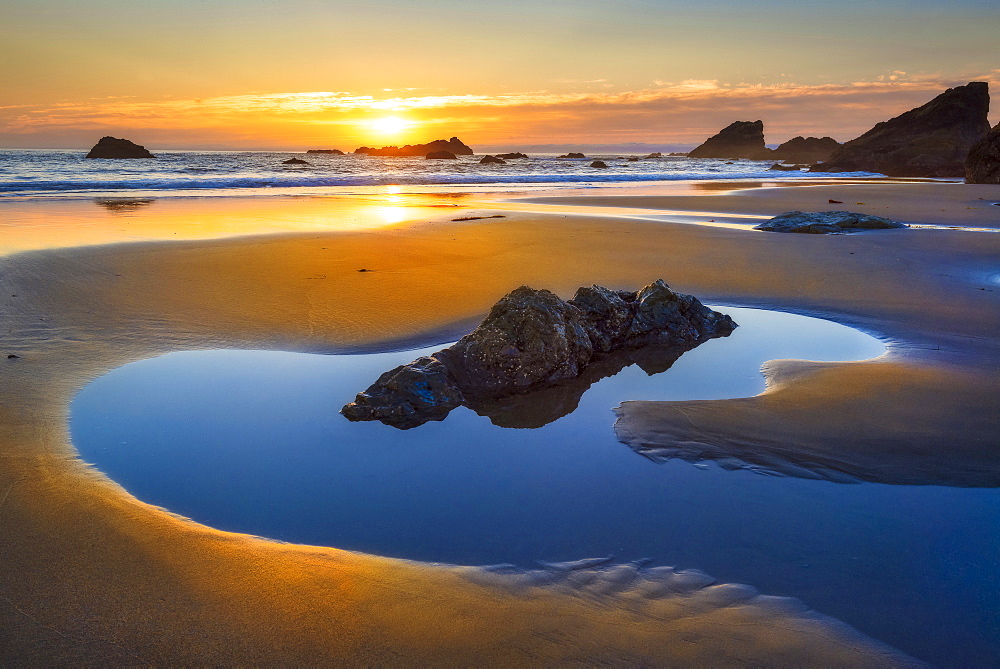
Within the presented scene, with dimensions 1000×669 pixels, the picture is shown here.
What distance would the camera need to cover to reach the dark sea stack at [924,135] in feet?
152

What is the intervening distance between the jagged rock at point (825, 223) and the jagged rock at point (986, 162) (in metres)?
20.9

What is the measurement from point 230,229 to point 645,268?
25.2ft

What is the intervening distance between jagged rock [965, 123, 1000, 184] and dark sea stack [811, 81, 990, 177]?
16.7 m

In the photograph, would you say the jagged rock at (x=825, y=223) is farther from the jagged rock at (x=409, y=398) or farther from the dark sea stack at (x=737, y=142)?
the dark sea stack at (x=737, y=142)

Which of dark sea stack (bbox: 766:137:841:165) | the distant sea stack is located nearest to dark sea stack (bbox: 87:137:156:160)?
the distant sea stack

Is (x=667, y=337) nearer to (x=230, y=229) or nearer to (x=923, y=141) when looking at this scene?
(x=230, y=229)

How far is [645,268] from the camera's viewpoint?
8055 mm

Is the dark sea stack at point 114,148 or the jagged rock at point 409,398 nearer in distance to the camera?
the jagged rock at point 409,398

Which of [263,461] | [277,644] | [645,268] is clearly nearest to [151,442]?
[263,461]

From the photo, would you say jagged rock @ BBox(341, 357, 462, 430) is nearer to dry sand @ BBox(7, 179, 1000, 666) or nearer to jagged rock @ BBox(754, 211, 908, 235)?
dry sand @ BBox(7, 179, 1000, 666)

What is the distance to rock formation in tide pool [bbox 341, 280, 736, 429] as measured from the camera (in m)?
3.78

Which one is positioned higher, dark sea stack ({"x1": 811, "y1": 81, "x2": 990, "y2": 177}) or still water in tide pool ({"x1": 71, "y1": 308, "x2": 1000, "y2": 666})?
dark sea stack ({"x1": 811, "y1": 81, "x2": 990, "y2": 177})

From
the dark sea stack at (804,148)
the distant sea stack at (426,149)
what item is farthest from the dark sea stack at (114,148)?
the dark sea stack at (804,148)

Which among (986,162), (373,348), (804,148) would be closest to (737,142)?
(804,148)
